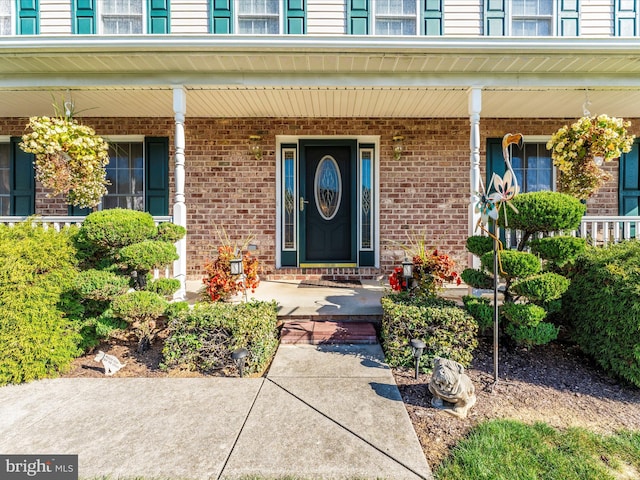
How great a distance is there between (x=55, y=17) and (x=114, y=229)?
4.12m

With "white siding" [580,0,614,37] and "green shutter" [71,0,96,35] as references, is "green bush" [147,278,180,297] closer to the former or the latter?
"green shutter" [71,0,96,35]

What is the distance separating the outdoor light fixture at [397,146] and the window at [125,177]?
13.9ft

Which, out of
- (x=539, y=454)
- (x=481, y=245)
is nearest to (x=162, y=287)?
(x=481, y=245)

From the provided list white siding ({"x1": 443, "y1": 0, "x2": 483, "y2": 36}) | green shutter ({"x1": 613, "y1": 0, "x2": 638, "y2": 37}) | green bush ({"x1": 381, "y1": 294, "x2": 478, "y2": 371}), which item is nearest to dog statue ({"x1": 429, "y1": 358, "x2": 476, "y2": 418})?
green bush ({"x1": 381, "y1": 294, "x2": 478, "y2": 371})

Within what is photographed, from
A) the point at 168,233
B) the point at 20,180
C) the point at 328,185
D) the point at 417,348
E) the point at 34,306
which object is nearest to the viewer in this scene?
the point at 417,348

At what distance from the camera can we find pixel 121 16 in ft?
16.6

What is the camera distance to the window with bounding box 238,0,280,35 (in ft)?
16.6

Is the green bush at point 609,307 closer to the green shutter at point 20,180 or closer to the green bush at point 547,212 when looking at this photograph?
the green bush at point 547,212

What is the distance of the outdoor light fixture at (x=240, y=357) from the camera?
2.80 m

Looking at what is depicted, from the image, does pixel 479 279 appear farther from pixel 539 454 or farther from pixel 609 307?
pixel 539 454

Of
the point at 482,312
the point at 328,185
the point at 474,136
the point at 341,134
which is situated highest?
the point at 341,134

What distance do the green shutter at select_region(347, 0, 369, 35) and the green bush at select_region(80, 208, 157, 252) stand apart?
4.06 m

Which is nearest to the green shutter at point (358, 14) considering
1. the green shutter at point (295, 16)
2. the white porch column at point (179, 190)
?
the green shutter at point (295, 16)

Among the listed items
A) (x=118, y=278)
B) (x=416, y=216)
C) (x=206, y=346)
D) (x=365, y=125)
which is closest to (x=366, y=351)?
(x=206, y=346)
